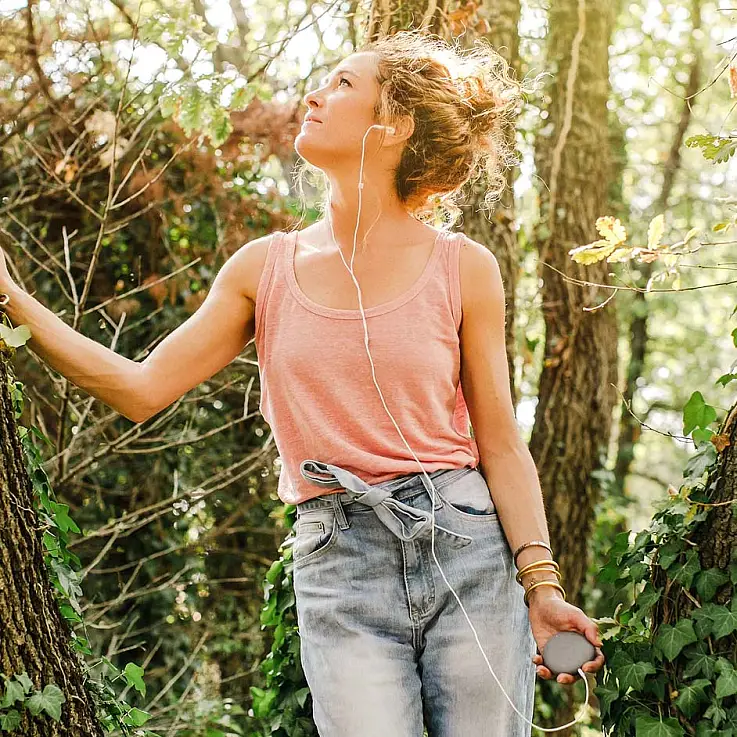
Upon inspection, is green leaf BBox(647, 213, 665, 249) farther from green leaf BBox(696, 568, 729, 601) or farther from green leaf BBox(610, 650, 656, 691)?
green leaf BBox(610, 650, 656, 691)

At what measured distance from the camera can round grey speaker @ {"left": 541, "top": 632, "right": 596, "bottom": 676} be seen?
186 cm

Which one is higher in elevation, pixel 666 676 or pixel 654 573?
pixel 654 573

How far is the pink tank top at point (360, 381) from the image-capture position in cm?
189

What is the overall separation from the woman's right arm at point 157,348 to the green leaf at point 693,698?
1.15m

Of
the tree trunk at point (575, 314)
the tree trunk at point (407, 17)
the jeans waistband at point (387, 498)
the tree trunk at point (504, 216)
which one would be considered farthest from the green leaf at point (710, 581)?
the tree trunk at point (575, 314)

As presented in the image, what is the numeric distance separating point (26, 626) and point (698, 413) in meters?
1.51

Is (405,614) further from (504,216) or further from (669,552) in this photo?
(504,216)

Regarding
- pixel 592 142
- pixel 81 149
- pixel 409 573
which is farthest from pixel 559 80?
pixel 409 573

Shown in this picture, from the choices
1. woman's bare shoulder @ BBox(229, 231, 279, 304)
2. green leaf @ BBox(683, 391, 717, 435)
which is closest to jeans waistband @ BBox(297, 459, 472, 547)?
woman's bare shoulder @ BBox(229, 231, 279, 304)

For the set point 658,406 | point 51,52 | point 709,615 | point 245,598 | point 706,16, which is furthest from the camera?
point 658,406

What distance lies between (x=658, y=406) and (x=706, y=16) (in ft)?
16.6

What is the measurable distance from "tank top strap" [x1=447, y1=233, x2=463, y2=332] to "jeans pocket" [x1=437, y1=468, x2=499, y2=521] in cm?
31

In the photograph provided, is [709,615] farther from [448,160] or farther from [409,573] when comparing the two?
[448,160]

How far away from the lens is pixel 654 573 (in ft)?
7.11
